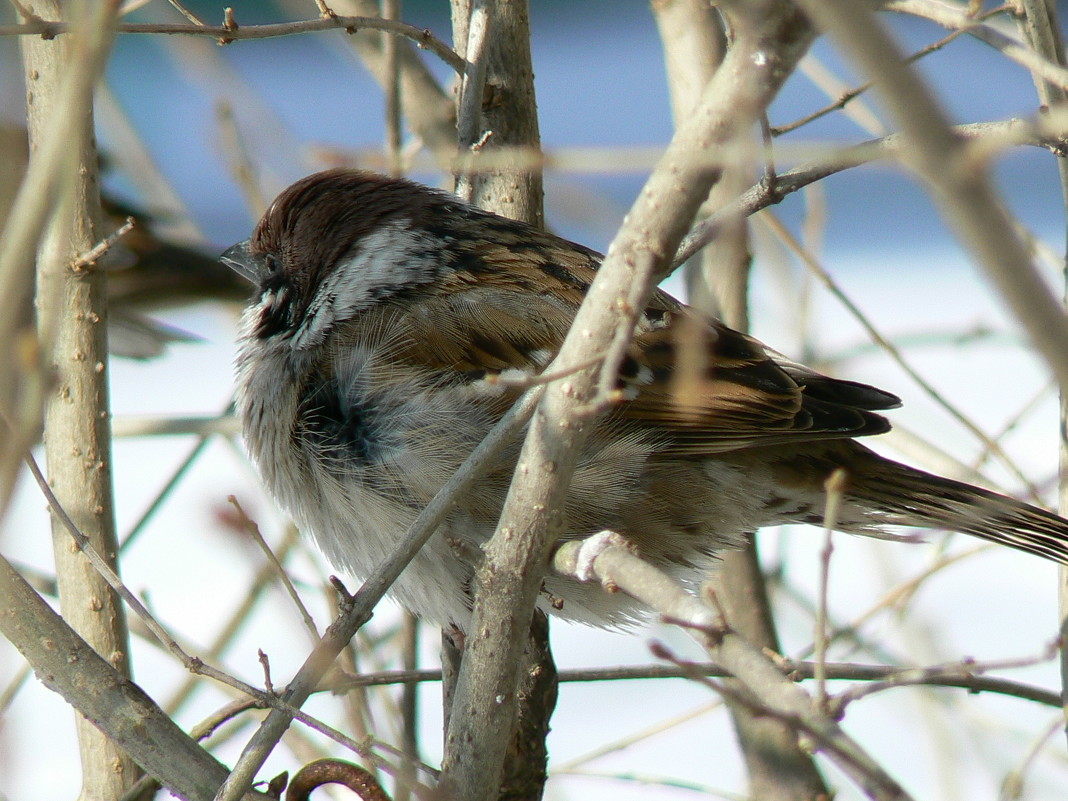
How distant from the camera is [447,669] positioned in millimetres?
2562

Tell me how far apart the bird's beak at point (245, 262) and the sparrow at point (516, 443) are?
0.27 metres

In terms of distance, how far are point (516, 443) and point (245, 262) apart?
114cm

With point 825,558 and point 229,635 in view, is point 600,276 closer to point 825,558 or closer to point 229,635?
point 825,558

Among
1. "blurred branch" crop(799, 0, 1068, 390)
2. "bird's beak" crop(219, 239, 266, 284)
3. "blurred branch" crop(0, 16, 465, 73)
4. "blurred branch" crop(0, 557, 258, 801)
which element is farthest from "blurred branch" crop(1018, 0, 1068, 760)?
"bird's beak" crop(219, 239, 266, 284)

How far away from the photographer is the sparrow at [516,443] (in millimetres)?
2523

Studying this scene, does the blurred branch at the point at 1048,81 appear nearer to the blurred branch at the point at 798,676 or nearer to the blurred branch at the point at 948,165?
the blurred branch at the point at 798,676

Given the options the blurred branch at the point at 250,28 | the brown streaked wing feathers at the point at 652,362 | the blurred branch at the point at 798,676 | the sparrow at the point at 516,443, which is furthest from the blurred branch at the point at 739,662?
the blurred branch at the point at 250,28

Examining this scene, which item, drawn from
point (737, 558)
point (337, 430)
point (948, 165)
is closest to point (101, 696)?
point (337, 430)

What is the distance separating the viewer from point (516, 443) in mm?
2422

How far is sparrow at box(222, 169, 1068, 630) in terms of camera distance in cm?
252

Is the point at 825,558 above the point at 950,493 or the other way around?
the other way around

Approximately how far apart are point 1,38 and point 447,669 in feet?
5.35

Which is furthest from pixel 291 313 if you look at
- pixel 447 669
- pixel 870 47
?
pixel 870 47

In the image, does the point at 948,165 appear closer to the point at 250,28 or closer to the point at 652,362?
the point at 250,28
